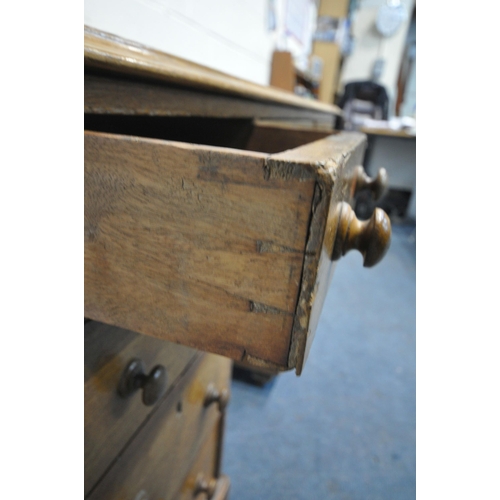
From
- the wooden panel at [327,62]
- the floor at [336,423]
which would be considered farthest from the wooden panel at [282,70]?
the wooden panel at [327,62]

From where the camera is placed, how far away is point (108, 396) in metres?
0.40

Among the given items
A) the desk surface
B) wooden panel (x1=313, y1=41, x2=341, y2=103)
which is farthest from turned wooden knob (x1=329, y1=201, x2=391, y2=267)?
wooden panel (x1=313, y1=41, x2=341, y2=103)

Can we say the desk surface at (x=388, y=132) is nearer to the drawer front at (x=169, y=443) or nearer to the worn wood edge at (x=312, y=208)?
the drawer front at (x=169, y=443)

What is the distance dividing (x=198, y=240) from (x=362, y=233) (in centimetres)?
12

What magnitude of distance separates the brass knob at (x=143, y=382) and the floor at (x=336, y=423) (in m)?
0.86

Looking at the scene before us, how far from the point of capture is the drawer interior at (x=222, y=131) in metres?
0.59

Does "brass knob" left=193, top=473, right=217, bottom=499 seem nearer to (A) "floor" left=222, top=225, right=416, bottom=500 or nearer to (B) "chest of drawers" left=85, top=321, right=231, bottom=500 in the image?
(B) "chest of drawers" left=85, top=321, right=231, bottom=500

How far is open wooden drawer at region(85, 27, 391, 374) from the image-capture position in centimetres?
23

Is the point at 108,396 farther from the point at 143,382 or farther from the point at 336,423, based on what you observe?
the point at 336,423

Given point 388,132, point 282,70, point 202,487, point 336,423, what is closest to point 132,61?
point 202,487

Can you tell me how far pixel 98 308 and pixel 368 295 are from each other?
215cm

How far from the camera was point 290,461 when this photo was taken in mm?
1188

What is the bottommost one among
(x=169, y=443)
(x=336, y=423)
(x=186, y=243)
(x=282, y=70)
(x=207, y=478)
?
(x=336, y=423)
